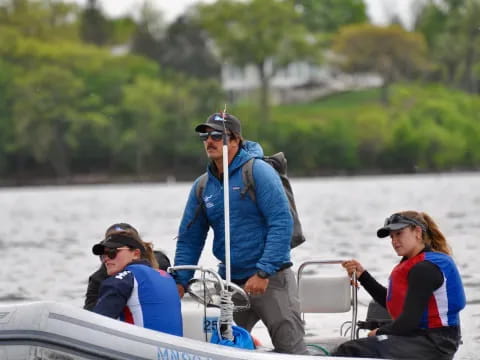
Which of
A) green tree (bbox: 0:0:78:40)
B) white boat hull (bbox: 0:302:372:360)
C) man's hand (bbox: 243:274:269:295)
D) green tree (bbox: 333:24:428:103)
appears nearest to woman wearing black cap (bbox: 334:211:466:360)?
man's hand (bbox: 243:274:269:295)

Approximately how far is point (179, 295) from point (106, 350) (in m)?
0.87

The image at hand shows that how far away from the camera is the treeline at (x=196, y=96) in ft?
254

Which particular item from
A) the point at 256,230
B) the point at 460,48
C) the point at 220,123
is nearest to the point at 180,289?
the point at 256,230

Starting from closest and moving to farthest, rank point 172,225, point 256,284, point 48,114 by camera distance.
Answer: point 256,284 → point 172,225 → point 48,114

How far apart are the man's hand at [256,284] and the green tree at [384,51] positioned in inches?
3997

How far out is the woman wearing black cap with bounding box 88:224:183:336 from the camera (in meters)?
5.40

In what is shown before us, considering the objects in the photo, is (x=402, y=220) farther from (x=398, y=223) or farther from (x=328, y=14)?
(x=328, y=14)

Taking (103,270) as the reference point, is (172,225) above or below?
below

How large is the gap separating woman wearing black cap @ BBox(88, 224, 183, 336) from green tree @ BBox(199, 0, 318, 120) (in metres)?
92.2

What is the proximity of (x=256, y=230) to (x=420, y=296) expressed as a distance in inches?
36.2

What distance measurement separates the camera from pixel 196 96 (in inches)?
3199

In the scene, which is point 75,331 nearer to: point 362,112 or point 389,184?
point 389,184

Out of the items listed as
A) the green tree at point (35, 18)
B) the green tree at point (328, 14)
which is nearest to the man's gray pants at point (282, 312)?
the green tree at point (35, 18)

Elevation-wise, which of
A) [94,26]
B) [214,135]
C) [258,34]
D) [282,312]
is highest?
[94,26]
